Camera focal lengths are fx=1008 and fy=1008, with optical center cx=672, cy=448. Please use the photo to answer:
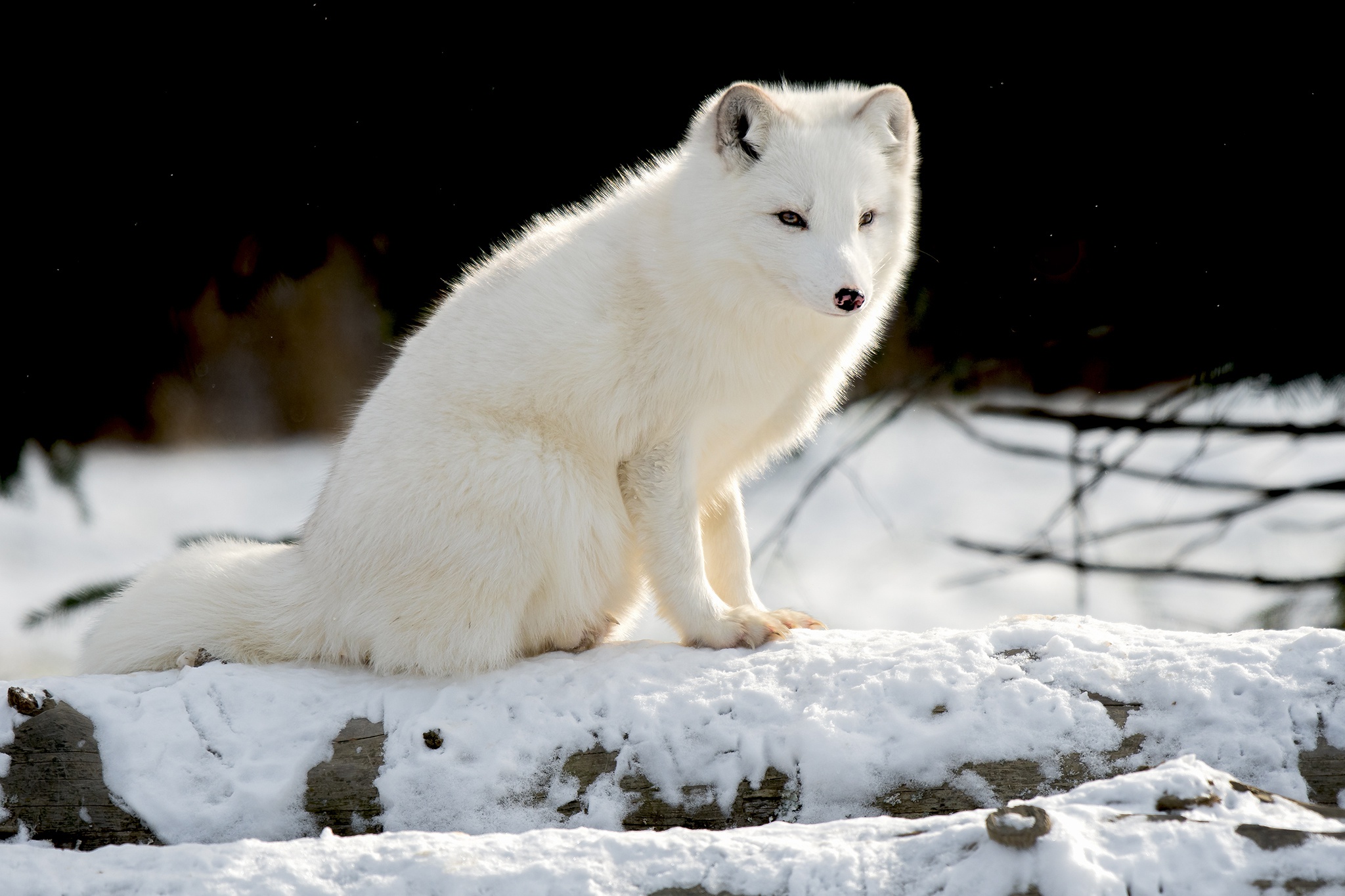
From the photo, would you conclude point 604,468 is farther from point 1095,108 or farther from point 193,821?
point 1095,108

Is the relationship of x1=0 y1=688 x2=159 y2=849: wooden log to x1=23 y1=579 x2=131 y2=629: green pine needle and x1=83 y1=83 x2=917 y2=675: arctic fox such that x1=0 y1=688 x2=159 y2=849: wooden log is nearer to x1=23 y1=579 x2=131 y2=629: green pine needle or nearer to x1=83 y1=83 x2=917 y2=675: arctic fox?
x1=83 y1=83 x2=917 y2=675: arctic fox

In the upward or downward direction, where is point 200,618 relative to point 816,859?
upward

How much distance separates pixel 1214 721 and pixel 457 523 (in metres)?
1.86

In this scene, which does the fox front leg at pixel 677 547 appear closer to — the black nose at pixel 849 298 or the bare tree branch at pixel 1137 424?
the black nose at pixel 849 298

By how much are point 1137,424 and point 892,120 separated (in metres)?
3.40

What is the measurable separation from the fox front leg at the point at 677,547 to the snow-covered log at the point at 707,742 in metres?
0.38

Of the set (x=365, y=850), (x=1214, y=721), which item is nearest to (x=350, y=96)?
(x=365, y=850)

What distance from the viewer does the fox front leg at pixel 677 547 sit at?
9.32 ft

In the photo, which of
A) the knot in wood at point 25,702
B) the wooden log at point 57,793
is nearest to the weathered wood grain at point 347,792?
the wooden log at point 57,793

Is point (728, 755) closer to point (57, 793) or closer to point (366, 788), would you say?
point (366, 788)

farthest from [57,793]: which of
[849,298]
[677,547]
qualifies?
[849,298]

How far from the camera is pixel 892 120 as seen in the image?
3014 mm

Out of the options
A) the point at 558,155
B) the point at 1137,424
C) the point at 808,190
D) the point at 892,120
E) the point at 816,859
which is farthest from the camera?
the point at 1137,424

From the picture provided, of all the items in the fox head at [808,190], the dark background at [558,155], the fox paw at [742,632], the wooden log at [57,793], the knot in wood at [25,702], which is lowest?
the wooden log at [57,793]
